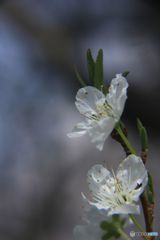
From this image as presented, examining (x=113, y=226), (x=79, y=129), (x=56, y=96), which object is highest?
(x=56, y=96)

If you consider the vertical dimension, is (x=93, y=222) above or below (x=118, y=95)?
below

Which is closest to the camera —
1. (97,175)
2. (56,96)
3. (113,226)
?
(113,226)

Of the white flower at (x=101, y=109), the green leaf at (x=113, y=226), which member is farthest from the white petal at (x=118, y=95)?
the green leaf at (x=113, y=226)

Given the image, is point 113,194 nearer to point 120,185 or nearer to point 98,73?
point 120,185

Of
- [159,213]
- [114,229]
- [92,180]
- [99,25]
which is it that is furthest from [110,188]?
[99,25]

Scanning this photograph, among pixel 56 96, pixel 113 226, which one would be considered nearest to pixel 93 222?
pixel 113 226

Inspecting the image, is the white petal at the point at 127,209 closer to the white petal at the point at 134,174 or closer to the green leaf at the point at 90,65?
the white petal at the point at 134,174

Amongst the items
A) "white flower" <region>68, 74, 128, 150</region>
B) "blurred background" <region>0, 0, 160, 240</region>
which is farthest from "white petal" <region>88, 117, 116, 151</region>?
"blurred background" <region>0, 0, 160, 240</region>
